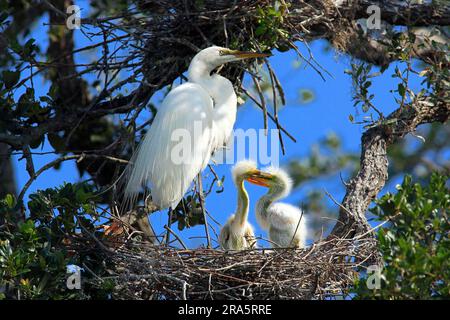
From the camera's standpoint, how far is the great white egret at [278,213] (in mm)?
4484

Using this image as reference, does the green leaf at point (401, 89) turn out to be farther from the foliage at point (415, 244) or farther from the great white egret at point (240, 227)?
the foliage at point (415, 244)

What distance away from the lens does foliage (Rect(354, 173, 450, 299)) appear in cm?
306

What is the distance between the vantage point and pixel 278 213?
14.9 feet

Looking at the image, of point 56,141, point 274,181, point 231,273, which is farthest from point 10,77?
point 231,273

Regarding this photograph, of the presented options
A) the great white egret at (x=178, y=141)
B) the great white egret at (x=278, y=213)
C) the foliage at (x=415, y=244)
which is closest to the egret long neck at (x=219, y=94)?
the great white egret at (x=178, y=141)

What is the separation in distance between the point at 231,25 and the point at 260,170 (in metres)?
0.78

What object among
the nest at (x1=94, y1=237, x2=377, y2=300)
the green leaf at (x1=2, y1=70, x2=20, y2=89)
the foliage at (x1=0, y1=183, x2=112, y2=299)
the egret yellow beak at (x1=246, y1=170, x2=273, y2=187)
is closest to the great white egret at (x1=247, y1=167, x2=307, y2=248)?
the egret yellow beak at (x1=246, y1=170, x2=273, y2=187)

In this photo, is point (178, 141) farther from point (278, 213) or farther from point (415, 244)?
point (415, 244)

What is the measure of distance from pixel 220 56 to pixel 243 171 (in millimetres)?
598

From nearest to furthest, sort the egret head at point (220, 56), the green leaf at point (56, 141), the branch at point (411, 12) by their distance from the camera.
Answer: the egret head at point (220, 56) < the green leaf at point (56, 141) < the branch at point (411, 12)

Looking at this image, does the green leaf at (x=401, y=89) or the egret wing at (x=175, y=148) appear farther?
the egret wing at (x=175, y=148)

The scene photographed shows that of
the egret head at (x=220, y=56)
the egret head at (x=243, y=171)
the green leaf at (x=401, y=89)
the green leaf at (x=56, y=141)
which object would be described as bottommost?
the egret head at (x=243, y=171)
